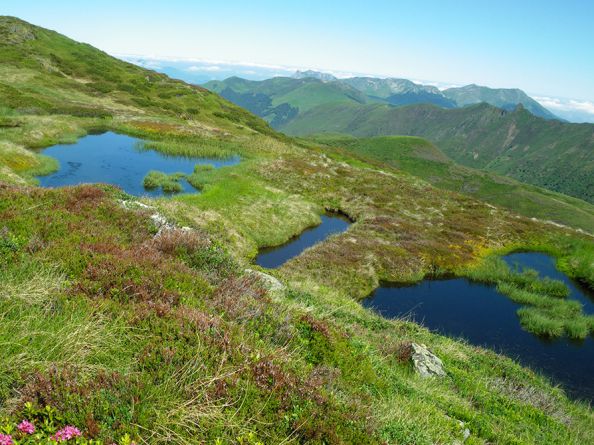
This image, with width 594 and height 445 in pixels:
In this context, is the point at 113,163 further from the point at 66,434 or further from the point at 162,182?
the point at 66,434

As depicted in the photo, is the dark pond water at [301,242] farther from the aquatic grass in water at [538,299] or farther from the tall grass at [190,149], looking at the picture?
the tall grass at [190,149]

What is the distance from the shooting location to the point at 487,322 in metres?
26.6

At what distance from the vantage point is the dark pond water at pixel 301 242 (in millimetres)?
30109

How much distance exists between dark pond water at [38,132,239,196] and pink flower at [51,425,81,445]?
111 ft

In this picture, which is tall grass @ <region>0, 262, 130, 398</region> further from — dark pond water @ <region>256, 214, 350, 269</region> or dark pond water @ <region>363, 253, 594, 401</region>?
dark pond water @ <region>256, 214, 350, 269</region>

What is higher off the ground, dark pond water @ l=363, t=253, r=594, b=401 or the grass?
the grass

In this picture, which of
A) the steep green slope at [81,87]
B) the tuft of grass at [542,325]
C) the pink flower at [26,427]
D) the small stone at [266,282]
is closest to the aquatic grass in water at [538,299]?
the tuft of grass at [542,325]

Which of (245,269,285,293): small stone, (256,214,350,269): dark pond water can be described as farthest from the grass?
(245,269,285,293): small stone

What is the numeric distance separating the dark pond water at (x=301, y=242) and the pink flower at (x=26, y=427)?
2402 cm

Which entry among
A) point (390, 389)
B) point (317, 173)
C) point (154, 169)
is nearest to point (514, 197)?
point (317, 173)

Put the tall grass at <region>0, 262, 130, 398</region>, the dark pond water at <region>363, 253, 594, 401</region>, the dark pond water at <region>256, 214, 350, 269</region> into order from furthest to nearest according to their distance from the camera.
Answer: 1. the dark pond water at <region>256, 214, 350, 269</region>
2. the dark pond water at <region>363, 253, 594, 401</region>
3. the tall grass at <region>0, 262, 130, 398</region>

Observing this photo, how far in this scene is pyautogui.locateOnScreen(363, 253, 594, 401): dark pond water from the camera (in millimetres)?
22281

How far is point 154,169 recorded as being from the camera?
45469 millimetres

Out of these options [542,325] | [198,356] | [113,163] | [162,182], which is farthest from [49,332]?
[113,163]
